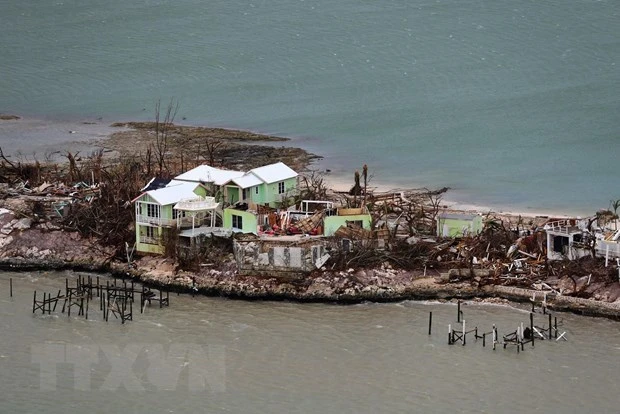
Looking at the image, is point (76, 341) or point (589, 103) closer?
point (76, 341)

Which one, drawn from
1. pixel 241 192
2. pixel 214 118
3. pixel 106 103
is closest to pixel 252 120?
pixel 214 118

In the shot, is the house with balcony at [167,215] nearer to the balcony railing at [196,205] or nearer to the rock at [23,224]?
the balcony railing at [196,205]

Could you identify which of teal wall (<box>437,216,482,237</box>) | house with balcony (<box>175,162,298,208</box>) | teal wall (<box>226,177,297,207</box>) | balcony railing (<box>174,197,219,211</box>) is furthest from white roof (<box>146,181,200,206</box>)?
teal wall (<box>437,216,482,237</box>)

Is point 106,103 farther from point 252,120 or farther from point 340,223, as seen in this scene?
point 340,223

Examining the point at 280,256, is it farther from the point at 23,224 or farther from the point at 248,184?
the point at 23,224

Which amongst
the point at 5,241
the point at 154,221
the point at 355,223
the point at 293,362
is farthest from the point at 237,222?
the point at 293,362
